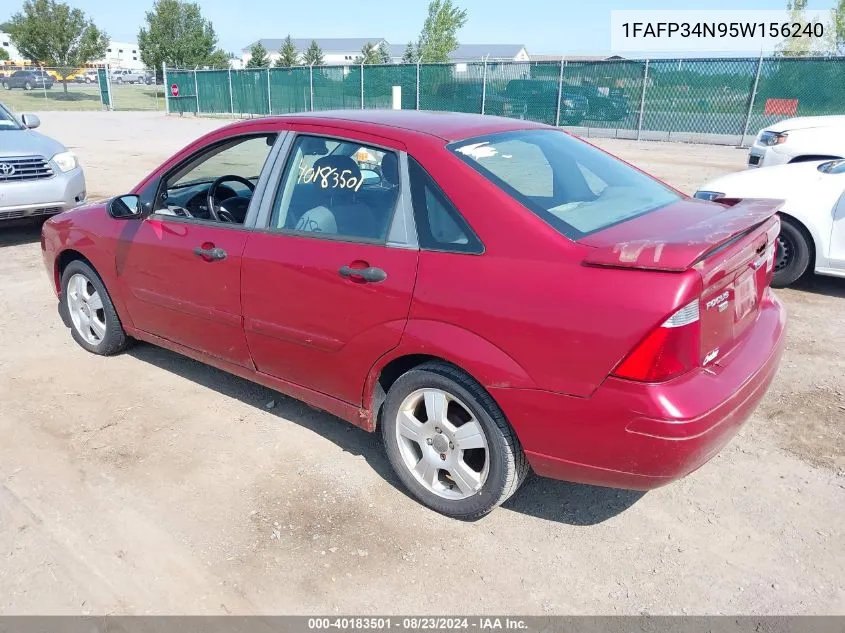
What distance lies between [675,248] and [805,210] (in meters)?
4.22

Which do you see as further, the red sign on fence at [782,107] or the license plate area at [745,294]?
the red sign on fence at [782,107]

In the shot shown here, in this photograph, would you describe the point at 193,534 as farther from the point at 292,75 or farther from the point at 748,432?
the point at 292,75

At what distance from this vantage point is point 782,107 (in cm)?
1870

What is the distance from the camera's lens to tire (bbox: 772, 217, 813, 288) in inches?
232

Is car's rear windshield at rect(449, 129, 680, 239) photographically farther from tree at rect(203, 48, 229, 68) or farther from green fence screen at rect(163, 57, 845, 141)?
tree at rect(203, 48, 229, 68)

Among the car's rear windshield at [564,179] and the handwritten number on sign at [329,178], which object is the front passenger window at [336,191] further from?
the car's rear windshield at [564,179]

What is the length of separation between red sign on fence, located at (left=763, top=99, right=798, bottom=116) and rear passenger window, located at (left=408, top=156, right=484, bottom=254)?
19.2 metres

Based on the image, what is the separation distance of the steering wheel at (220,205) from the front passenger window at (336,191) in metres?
0.45

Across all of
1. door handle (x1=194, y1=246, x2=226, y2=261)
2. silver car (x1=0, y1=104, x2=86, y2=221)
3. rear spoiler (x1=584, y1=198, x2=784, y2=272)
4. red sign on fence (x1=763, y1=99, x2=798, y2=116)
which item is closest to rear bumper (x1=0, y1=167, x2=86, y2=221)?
silver car (x1=0, y1=104, x2=86, y2=221)

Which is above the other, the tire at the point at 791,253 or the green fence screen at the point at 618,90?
the green fence screen at the point at 618,90

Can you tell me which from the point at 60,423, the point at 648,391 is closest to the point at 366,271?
the point at 648,391

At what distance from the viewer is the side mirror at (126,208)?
4016 mm

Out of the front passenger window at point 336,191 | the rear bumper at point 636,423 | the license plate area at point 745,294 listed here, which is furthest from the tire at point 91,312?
the license plate area at point 745,294
